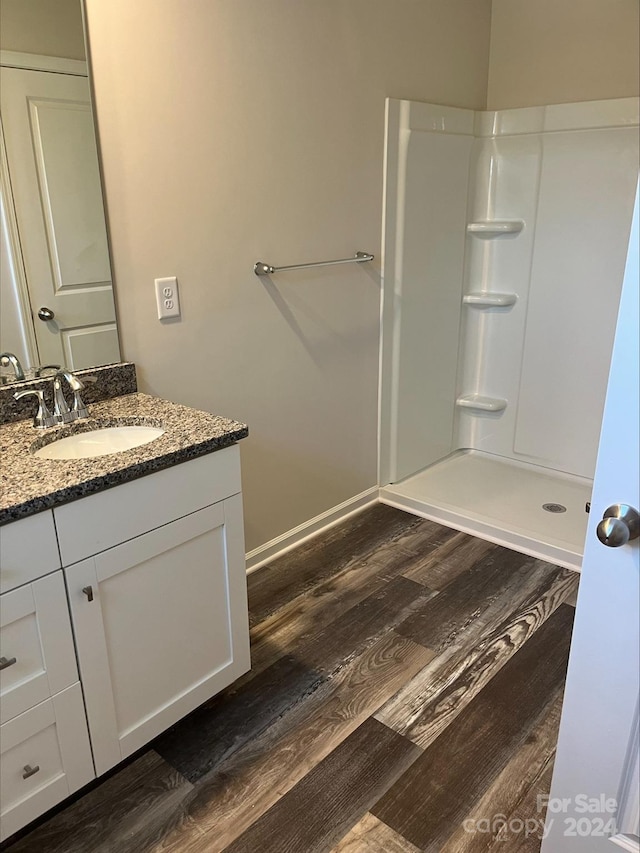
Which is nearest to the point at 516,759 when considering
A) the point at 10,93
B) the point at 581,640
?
the point at 581,640

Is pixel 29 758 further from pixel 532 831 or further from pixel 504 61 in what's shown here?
pixel 504 61

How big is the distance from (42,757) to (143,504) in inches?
22.5

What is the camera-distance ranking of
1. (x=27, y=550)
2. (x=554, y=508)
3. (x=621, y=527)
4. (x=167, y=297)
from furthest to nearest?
(x=554, y=508), (x=167, y=297), (x=27, y=550), (x=621, y=527)

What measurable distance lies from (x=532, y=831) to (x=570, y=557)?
1.20 meters

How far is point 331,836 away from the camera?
1492mm

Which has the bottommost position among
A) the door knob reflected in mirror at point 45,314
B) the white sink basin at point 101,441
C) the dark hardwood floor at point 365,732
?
the dark hardwood floor at point 365,732

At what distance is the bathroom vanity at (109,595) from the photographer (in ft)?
4.31

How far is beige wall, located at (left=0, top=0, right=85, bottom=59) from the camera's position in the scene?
1.54 meters

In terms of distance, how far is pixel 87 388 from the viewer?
73.0 inches

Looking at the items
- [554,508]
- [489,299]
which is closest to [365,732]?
[554,508]

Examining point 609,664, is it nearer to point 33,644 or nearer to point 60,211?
point 33,644

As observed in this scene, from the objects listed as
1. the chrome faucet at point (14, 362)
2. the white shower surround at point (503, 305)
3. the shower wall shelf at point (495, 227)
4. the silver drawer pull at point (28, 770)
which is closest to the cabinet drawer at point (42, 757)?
the silver drawer pull at point (28, 770)

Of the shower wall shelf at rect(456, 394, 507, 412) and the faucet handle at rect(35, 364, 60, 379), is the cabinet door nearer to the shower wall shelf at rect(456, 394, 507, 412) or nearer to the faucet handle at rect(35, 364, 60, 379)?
the faucet handle at rect(35, 364, 60, 379)

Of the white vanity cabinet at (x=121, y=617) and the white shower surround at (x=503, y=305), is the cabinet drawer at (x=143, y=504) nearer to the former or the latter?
the white vanity cabinet at (x=121, y=617)
